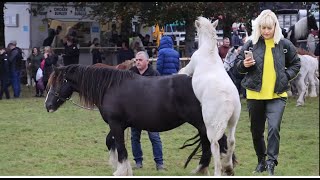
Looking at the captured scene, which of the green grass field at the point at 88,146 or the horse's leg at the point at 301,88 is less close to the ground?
the horse's leg at the point at 301,88

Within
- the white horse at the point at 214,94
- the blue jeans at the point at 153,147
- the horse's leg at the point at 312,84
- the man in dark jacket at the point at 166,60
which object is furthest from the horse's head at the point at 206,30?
the horse's leg at the point at 312,84

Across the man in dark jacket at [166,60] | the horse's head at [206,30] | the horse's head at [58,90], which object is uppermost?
the horse's head at [206,30]

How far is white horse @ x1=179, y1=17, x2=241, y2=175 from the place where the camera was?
7.78m

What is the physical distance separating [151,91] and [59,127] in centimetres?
685

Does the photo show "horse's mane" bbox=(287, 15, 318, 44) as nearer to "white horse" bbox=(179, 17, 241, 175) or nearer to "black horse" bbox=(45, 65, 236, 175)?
"black horse" bbox=(45, 65, 236, 175)

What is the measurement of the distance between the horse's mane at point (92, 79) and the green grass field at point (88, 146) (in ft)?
1.18

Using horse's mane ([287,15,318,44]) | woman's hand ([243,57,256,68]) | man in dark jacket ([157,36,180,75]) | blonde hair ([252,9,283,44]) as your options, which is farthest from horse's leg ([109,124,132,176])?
horse's mane ([287,15,318,44])

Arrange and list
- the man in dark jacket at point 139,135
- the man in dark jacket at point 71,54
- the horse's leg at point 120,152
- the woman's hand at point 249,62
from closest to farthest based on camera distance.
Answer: the woman's hand at point 249,62 → the horse's leg at point 120,152 → the man in dark jacket at point 139,135 → the man in dark jacket at point 71,54

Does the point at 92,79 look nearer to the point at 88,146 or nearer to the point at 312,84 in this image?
the point at 88,146

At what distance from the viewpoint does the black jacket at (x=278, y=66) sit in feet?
26.3

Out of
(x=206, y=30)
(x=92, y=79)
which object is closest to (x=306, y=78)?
(x=92, y=79)

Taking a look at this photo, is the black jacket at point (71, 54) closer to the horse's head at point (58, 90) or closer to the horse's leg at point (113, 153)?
the horse's head at point (58, 90)

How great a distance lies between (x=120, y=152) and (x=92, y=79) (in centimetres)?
105

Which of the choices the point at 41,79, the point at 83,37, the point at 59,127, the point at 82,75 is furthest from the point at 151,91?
the point at 83,37
